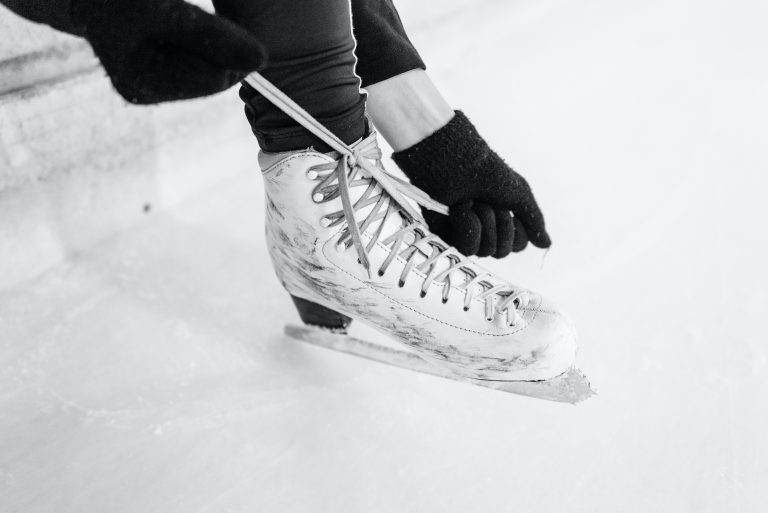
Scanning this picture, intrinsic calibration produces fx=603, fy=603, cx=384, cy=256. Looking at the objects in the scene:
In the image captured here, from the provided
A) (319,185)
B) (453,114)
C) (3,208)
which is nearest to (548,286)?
(453,114)

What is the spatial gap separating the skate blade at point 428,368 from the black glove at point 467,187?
124 mm

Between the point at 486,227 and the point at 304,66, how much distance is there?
0.79 ft

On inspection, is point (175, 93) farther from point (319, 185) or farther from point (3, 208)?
point (3, 208)

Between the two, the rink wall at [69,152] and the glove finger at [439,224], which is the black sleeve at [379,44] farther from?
the rink wall at [69,152]

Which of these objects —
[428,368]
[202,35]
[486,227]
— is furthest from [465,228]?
[202,35]

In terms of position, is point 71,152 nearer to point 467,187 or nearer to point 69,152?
point 69,152

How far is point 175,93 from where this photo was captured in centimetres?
37

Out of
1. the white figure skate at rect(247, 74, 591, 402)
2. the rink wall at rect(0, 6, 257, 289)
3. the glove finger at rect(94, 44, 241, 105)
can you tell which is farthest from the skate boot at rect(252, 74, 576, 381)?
the rink wall at rect(0, 6, 257, 289)

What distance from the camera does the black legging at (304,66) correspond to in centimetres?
43

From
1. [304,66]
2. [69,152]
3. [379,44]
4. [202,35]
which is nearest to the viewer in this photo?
[202,35]

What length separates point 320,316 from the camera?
0.62 metres

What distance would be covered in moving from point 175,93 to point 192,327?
36cm

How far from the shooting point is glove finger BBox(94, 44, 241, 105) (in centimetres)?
36

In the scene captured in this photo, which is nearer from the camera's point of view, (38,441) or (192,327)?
(38,441)
